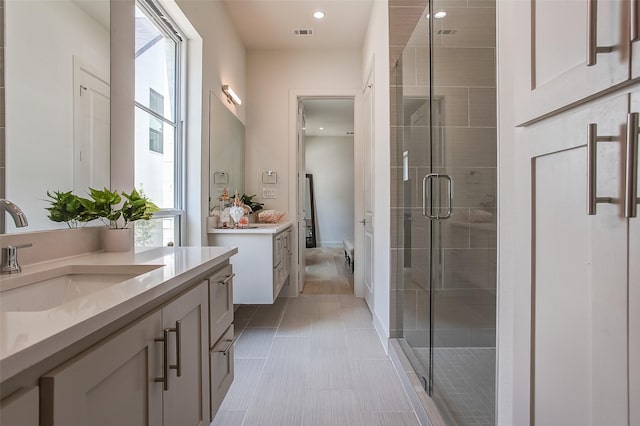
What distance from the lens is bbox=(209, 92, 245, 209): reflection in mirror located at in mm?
2812

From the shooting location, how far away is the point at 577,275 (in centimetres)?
62

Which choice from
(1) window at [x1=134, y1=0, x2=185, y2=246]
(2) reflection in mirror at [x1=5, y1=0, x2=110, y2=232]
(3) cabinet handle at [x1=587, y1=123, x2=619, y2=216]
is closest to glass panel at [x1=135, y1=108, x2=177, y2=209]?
(1) window at [x1=134, y1=0, x2=185, y2=246]

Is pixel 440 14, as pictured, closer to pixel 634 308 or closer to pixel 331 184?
pixel 634 308

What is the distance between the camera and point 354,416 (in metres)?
1.65

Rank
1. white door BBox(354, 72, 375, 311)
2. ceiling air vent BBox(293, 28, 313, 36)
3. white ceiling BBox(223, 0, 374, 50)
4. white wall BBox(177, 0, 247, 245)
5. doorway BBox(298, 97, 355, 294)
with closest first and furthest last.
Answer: white wall BBox(177, 0, 247, 245)
white ceiling BBox(223, 0, 374, 50)
white door BBox(354, 72, 375, 311)
ceiling air vent BBox(293, 28, 313, 36)
doorway BBox(298, 97, 355, 294)

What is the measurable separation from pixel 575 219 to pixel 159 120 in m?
2.39

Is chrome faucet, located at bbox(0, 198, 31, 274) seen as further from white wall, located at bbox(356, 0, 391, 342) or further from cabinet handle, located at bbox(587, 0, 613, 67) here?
white wall, located at bbox(356, 0, 391, 342)

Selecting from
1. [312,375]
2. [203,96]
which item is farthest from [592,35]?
[203,96]

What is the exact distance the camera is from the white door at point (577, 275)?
1.73 ft

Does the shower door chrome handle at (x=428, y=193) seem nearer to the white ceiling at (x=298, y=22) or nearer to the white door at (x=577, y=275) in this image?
the white door at (x=577, y=275)

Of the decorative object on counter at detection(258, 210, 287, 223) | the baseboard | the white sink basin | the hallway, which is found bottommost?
the hallway

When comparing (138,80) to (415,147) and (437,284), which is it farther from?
(437,284)

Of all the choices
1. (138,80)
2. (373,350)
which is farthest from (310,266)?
(138,80)

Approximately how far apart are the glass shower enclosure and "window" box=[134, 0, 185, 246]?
1.66 m
